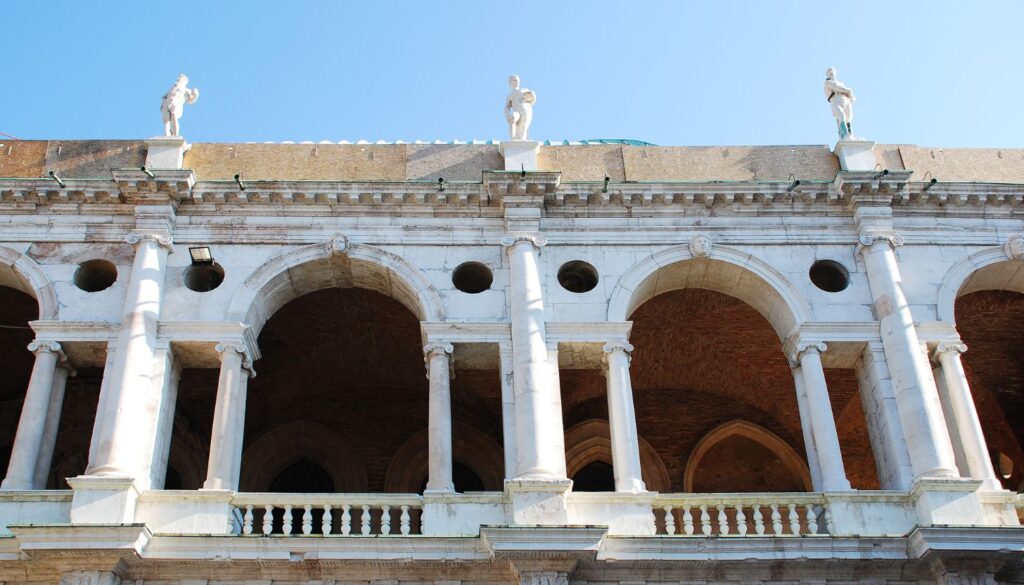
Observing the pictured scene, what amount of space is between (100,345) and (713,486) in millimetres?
10330

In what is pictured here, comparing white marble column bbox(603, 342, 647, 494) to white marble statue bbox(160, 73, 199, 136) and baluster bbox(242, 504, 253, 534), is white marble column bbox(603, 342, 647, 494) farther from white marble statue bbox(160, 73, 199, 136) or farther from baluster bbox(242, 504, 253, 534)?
white marble statue bbox(160, 73, 199, 136)

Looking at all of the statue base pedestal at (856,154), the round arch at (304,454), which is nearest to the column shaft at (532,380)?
the statue base pedestal at (856,154)

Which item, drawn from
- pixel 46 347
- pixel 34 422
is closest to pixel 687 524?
pixel 34 422

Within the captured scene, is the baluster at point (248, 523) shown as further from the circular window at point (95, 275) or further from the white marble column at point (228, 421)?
the circular window at point (95, 275)

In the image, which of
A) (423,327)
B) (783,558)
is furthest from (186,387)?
(783,558)

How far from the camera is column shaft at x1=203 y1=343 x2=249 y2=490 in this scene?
49.8ft

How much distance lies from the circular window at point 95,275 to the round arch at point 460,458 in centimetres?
567

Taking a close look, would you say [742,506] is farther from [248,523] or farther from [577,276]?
[248,523]

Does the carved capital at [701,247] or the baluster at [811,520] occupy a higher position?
the carved capital at [701,247]

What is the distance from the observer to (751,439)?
70.3 feet

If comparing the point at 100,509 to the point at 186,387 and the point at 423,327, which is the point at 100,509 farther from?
the point at 186,387

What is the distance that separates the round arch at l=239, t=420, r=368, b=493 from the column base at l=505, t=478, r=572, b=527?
603 cm

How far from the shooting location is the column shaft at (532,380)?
49.7 feet

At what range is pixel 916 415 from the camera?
611 inches
